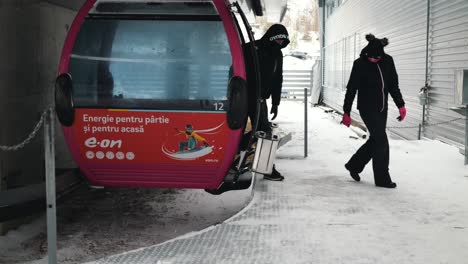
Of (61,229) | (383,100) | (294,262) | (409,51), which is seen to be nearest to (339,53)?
(409,51)

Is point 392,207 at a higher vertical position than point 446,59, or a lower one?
lower

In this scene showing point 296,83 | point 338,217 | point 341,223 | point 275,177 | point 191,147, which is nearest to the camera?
point 341,223

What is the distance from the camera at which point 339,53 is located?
2173 centimetres

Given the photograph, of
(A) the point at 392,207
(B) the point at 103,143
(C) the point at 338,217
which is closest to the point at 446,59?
(A) the point at 392,207

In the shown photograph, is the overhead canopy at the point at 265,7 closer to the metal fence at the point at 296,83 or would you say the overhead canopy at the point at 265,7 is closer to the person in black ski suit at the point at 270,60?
the metal fence at the point at 296,83

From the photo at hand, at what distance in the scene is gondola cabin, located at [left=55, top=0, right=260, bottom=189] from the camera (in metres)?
4.78

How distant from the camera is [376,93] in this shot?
6.09m

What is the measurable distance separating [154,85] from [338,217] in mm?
2045

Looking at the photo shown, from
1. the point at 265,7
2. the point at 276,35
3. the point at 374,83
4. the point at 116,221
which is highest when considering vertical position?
the point at 265,7

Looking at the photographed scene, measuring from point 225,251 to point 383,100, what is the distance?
296 cm

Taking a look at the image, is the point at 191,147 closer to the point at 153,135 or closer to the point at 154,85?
the point at 153,135

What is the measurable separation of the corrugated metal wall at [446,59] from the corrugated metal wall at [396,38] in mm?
575

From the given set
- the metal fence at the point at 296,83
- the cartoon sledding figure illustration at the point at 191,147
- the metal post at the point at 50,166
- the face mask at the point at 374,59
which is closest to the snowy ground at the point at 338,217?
the cartoon sledding figure illustration at the point at 191,147

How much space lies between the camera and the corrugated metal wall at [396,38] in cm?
1087
